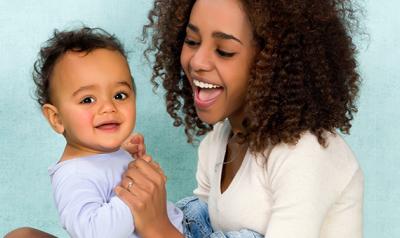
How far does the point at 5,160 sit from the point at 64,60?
121cm

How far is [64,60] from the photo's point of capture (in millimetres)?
1955

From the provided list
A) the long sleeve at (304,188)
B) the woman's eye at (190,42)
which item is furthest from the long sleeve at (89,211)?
the woman's eye at (190,42)

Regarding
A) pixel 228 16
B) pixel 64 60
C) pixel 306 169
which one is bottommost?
pixel 306 169

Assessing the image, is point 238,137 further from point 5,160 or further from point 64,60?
point 5,160

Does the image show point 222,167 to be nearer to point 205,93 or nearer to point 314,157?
point 205,93

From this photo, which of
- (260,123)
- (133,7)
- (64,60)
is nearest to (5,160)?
(133,7)

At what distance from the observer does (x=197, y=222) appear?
7.21 feet

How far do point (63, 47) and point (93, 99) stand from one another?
0.15 metres

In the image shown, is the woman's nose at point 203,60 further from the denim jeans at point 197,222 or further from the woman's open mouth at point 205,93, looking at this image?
the denim jeans at point 197,222

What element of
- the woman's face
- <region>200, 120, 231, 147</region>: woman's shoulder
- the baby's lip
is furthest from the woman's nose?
<region>200, 120, 231, 147</region>: woman's shoulder

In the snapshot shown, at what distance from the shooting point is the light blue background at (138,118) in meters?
2.98

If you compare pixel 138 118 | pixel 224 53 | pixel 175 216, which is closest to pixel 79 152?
pixel 175 216

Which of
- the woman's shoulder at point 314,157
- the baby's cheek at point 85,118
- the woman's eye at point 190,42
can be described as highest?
the woman's eye at point 190,42

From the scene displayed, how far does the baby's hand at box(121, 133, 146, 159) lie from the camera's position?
219 centimetres
